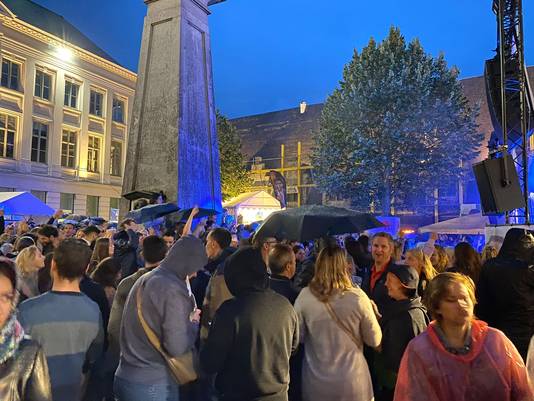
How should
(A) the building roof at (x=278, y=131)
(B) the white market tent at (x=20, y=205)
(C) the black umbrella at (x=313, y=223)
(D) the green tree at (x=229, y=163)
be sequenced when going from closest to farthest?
(C) the black umbrella at (x=313, y=223), (B) the white market tent at (x=20, y=205), (D) the green tree at (x=229, y=163), (A) the building roof at (x=278, y=131)

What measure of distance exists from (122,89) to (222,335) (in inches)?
1253

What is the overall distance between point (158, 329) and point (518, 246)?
10.4 feet

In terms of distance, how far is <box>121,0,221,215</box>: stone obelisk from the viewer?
11695 mm

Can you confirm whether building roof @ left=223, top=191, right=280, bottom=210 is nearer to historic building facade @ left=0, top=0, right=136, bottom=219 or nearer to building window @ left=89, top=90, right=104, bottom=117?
historic building facade @ left=0, top=0, right=136, bottom=219

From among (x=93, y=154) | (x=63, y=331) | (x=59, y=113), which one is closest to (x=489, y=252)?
(x=63, y=331)

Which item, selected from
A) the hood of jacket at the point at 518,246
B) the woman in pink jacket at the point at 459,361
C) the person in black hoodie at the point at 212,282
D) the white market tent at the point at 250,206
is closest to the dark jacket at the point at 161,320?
the person in black hoodie at the point at 212,282

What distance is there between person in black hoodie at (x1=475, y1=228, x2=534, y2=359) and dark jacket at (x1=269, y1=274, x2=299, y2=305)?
163cm

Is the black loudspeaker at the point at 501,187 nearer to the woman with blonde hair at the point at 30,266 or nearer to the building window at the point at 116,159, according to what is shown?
the woman with blonde hair at the point at 30,266

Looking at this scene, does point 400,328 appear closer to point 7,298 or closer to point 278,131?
point 7,298

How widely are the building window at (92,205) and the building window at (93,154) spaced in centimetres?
177

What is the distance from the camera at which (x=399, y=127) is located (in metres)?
21.5

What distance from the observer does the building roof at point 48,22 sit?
26.7 metres

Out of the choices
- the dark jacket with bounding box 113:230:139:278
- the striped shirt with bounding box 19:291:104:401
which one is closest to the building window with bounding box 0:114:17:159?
the dark jacket with bounding box 113:230:139:278

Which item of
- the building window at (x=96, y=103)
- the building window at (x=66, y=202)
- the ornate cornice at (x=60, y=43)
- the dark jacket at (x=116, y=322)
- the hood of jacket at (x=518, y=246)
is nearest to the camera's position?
the dark jacket at (x=116, y=322)
